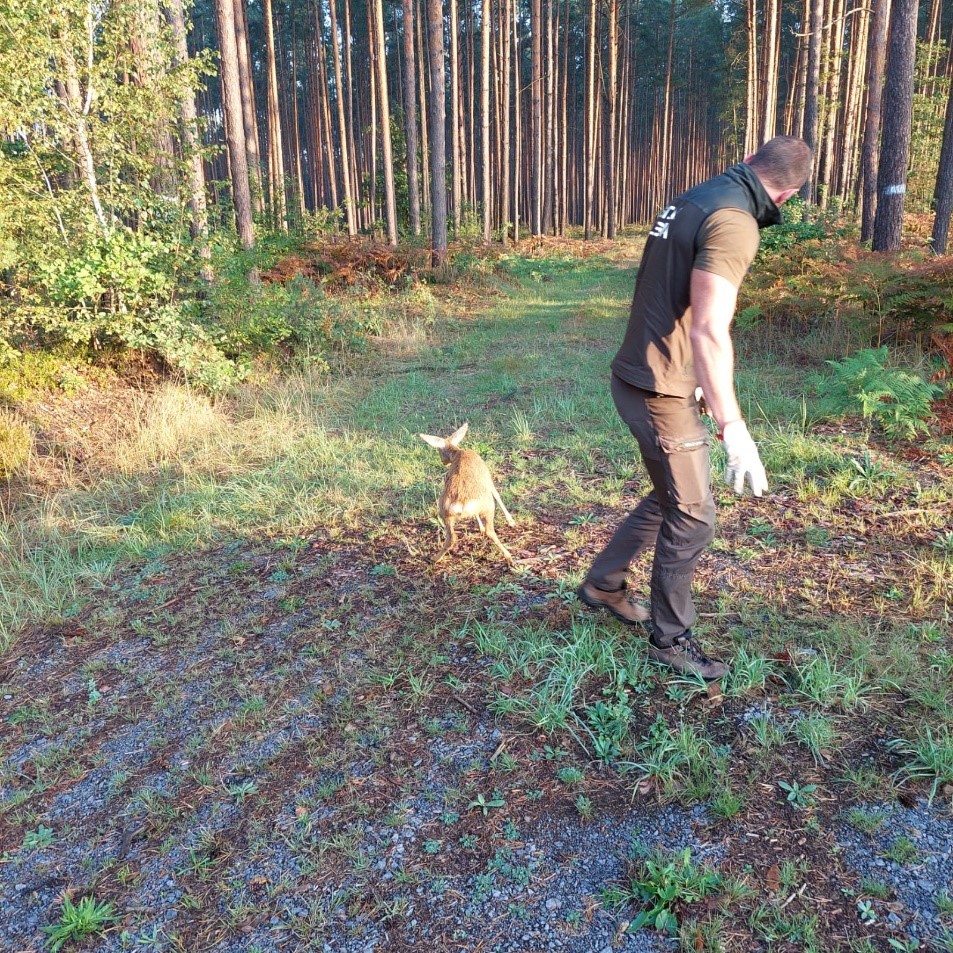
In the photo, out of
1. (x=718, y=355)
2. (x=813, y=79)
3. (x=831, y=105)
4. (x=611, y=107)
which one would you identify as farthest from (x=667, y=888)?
(x=611, y=107)

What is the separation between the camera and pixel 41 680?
3.83m

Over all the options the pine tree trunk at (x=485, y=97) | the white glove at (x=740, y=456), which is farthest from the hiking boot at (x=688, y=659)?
the pine tree trunk at (x=485, y=97)

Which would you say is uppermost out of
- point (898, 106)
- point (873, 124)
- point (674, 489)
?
point (873, 124)

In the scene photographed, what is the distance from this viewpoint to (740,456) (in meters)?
2.71

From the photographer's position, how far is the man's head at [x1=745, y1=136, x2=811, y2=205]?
2688 mm

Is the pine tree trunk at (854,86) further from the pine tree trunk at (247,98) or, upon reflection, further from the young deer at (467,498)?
the young deer at (467,498)

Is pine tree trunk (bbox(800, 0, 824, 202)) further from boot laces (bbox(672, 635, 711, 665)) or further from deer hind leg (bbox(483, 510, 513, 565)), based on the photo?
boot laces (bbox(672, 635, 711, 665))

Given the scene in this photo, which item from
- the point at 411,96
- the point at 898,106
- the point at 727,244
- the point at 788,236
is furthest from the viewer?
the point at 411,96

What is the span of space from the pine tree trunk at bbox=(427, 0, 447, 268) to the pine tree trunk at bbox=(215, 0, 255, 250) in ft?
20.2

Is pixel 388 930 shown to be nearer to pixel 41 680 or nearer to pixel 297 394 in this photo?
pixel 41 680

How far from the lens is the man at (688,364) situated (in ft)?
8.43

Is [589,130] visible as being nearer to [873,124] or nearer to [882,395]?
[873,124]

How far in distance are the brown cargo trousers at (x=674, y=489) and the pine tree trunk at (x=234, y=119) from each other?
10.3m

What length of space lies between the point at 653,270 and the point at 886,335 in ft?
21.3
